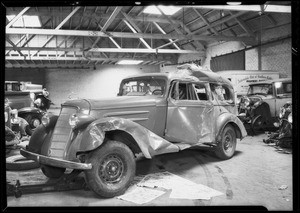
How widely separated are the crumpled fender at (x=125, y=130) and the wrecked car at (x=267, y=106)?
5.12 metres

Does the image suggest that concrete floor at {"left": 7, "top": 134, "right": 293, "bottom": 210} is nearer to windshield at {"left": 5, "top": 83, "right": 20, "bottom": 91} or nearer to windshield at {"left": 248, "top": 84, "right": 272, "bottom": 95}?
windshield at {"left": 248, "top": 84, "right": 272, "bottom": 95}

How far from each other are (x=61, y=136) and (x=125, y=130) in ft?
3.30

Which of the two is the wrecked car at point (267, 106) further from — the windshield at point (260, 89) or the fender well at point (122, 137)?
the fender well at point (122, 137)

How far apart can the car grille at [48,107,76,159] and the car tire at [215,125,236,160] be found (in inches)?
125

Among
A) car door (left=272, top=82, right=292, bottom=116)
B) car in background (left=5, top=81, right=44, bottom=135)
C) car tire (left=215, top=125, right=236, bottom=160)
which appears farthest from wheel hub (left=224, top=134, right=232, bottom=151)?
car in background (left=5, top=81, right=44, bottom=135)

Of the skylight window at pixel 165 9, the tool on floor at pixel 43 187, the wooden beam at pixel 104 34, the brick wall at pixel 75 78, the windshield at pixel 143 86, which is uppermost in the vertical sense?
the skylight window at pixel 165 9

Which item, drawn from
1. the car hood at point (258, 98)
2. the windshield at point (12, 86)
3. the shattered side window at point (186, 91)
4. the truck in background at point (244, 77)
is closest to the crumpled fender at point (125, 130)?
the shattered side window at point (186, 91)

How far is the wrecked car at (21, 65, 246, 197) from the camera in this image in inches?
129

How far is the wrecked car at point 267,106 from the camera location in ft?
26.8
